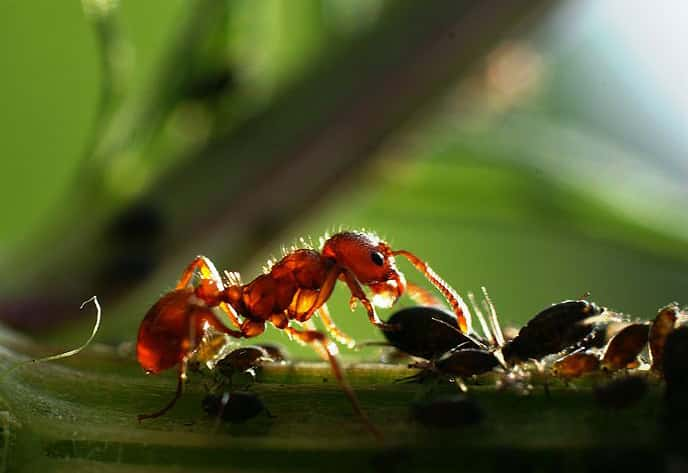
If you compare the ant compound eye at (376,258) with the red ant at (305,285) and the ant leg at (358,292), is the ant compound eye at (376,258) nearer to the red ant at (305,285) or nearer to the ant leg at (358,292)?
the red ant at (305,285)

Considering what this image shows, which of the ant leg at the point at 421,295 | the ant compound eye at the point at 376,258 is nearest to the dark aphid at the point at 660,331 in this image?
the ant leg at the point at 421,295

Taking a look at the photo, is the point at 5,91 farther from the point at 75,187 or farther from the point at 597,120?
the point at 597,120

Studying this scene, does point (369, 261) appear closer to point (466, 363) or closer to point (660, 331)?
point (466, 363)

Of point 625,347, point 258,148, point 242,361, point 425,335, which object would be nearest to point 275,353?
point 242,361

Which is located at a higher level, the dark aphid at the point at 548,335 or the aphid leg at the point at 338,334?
the aphid leg at the point at 338,334

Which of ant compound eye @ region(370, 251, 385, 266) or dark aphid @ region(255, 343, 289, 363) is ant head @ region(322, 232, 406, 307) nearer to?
ant compound eye @ region(370, 251, 385, 266)

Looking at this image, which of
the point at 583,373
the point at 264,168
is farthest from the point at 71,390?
the point at 264,168

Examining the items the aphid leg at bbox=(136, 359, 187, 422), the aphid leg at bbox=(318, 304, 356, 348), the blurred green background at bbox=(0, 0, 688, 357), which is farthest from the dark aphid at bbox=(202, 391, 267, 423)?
the blurred green background at bbox=(0, 0, 688, 357)
